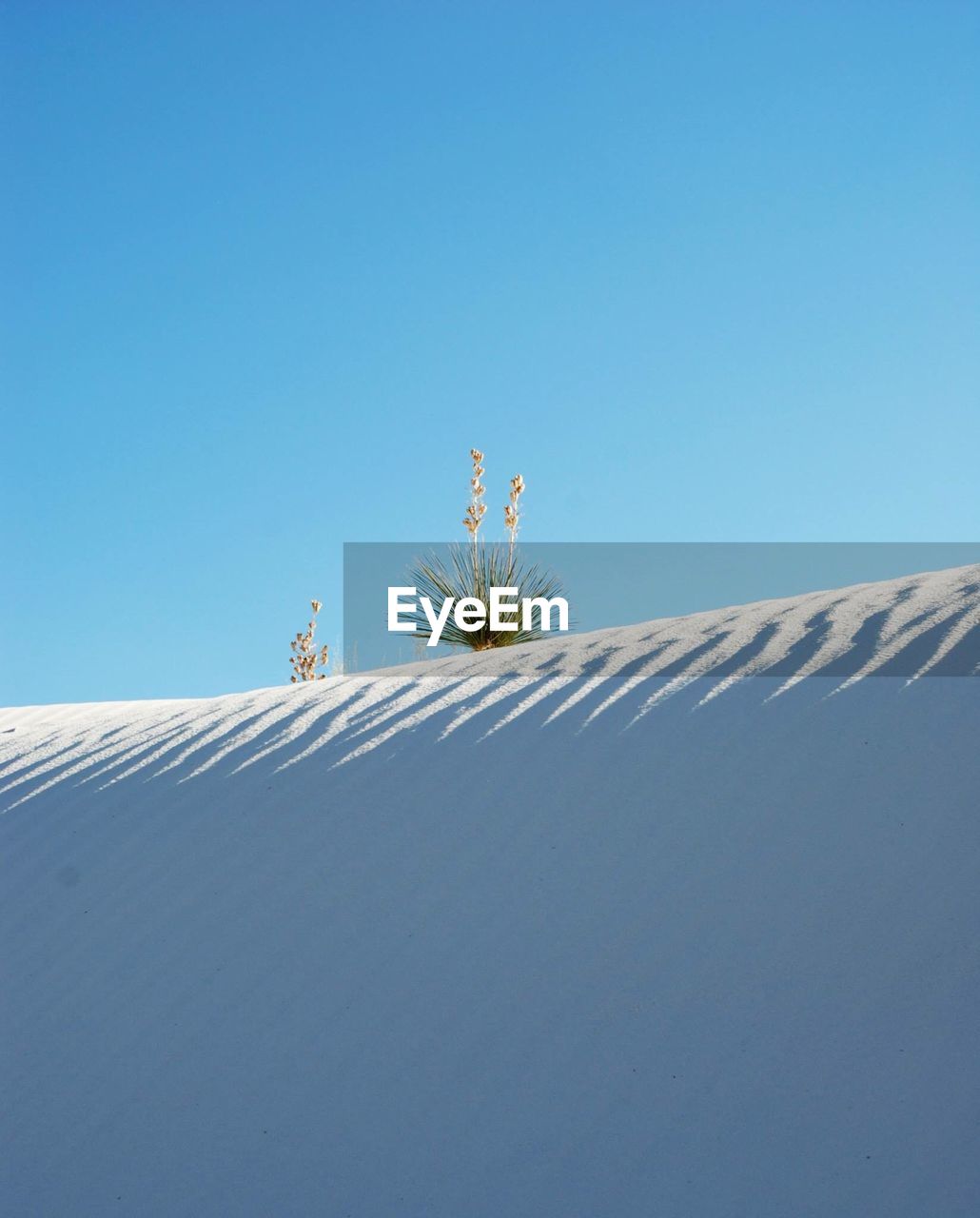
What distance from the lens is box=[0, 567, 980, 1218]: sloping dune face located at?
2.29 m

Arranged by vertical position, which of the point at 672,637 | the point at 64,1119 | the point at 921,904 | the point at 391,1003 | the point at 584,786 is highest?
the point at 672,637

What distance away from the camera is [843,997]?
8.11 feet

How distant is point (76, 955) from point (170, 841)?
41cm

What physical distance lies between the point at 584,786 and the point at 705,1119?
1.02 m

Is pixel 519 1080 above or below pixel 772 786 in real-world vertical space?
below

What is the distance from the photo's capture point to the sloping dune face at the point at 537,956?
2289 mm

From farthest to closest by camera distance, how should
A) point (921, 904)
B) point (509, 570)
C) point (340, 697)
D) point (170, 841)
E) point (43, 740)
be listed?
point (509, 570), point (43, 740), point (340, 697), point (170, 841), point (921, 904)

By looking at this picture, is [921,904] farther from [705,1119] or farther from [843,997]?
[705,1119]

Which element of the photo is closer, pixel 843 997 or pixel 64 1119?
pixel 843 997

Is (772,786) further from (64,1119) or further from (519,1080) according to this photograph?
(64,1119)

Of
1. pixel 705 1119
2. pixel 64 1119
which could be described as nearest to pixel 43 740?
pixel 64 1119

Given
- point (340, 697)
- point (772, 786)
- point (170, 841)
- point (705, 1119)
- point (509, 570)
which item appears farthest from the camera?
point (509, 570)

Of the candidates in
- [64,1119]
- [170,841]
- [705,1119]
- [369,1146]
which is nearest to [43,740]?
[170,841]

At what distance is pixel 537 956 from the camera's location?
8.93 feet
